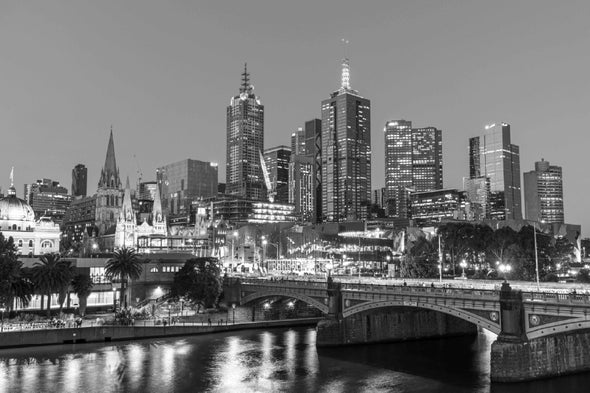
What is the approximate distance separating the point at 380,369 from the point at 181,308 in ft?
192

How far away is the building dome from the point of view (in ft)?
589

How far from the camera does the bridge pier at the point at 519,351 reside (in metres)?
67.9

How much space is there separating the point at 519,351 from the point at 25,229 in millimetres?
155857

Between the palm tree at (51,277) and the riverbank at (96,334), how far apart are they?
1520cm

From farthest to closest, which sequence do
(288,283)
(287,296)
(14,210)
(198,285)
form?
(14,210)
(198,285)
(288,283)
(287,296)

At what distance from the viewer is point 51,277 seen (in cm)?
10825

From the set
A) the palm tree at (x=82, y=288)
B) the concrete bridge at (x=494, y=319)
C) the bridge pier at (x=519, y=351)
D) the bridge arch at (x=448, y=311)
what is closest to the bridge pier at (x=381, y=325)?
the concrete bridge at (x=494, y=319)

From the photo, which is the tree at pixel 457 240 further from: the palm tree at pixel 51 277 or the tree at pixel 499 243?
the palm tree at pixel 51 277

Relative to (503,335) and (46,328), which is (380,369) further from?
(46,328)

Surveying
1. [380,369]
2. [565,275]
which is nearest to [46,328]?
[380,369]

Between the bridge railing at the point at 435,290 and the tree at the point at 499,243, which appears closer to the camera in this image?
the bridge railing at the point at 435,290

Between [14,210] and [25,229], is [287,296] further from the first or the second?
[14,210]

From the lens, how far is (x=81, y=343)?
96688mm

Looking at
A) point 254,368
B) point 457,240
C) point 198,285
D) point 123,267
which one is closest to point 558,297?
point 254,368
